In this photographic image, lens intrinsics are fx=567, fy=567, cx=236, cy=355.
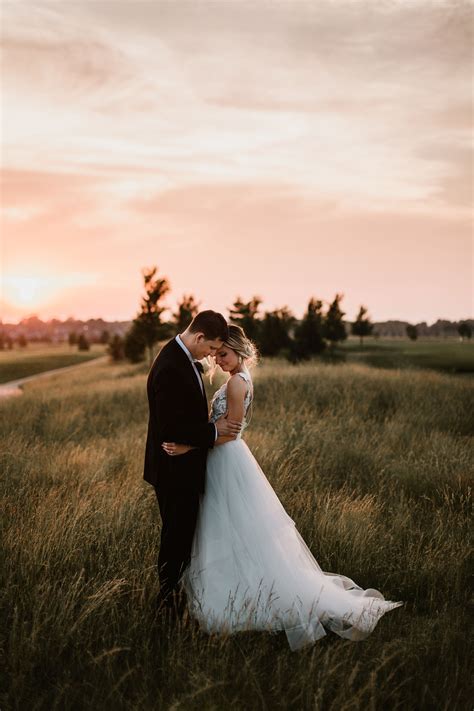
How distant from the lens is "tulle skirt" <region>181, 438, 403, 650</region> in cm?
381

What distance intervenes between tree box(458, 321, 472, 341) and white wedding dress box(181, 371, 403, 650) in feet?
271

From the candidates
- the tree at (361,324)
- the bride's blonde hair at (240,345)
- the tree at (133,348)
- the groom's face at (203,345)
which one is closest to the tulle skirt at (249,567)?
the bride's blonde hair at (240,345)

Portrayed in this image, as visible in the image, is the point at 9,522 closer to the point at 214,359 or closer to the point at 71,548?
the point at 71,548

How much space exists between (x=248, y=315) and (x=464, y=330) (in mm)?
48874

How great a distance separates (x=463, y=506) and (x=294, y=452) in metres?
2.55

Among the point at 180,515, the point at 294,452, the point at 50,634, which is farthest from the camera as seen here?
the point at 294,452

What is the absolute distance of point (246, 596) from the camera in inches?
151

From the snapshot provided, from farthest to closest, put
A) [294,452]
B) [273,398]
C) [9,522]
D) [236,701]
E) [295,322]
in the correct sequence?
1. [295,322]
2. [273,398]
3. [294,452]
4. [9,522]
5. [236,701]

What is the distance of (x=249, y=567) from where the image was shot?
154 inches

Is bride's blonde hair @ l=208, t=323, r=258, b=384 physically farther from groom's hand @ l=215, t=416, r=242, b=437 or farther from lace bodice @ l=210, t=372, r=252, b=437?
groom's hand @ l=215, t=416, r=242, b=437

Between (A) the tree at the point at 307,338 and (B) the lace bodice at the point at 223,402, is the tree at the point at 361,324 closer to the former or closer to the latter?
(A) the tree at the point at 307,338

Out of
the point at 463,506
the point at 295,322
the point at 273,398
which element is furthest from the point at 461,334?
the point at 463,506

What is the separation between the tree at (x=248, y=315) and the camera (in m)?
42.3

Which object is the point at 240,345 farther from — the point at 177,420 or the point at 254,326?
the point at 254,326
